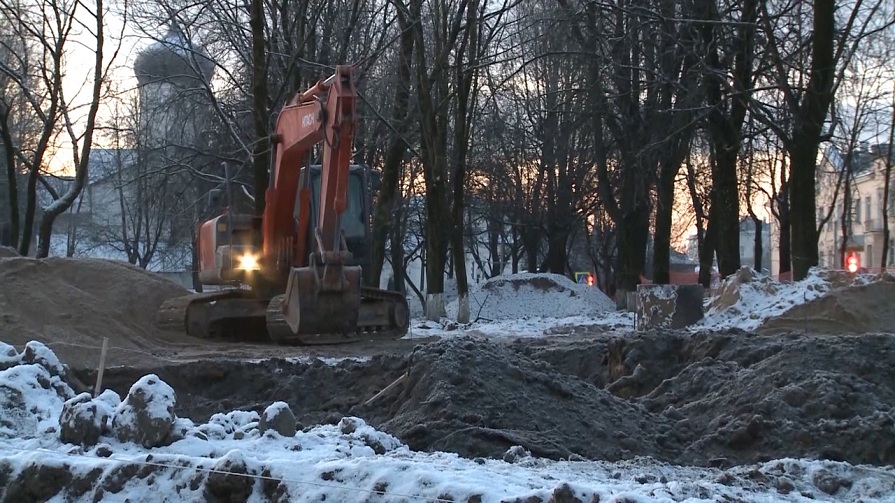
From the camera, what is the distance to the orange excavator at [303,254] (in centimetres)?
1322

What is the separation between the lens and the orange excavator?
43.4 feet

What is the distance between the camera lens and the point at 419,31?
22.6 metres

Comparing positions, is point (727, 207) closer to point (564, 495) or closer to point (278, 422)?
point (278, 422)

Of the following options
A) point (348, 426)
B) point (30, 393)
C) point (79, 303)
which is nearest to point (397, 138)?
point (79, 303)

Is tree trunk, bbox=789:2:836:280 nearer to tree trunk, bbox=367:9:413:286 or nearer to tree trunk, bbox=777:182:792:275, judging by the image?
tree trunk, bbox=367:9:413:286

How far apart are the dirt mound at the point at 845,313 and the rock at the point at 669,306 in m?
1.23

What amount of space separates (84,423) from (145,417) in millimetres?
345

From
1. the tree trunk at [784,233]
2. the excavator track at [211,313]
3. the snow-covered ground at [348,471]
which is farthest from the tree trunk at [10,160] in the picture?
the tree trunk at [784,233]

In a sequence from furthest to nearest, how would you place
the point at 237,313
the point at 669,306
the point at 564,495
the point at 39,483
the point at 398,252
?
the point at 398,252, the point at 237,313, the point at 669,306, the point at 39,483, the point at 564,495

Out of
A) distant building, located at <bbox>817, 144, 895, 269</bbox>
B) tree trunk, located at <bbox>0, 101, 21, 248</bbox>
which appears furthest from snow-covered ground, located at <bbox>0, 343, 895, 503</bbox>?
distant building, located at <bbox>817, 144, 895, 269</bbox>

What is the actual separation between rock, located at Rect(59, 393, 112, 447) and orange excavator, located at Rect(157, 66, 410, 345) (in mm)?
7555

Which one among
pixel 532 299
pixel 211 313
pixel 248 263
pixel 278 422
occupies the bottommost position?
pixel 278 422

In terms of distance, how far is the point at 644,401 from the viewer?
27.4ft

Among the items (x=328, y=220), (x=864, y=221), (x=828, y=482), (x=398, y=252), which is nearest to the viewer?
(x=828, y=482)
